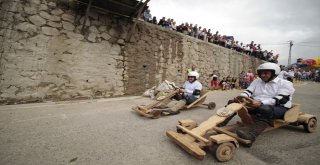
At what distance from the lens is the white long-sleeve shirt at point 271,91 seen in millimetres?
3642

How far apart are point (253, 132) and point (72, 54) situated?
6.69 meters

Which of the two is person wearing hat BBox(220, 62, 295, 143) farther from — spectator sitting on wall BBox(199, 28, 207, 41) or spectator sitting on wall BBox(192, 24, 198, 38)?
spectator sitting on wall BBox(199, 28, 207, 41)

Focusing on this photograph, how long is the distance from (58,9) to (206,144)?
7119 millimetres

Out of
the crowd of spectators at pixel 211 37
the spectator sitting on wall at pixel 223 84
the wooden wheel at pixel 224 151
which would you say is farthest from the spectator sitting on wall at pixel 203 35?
the wooden wheel at pixel 224 151

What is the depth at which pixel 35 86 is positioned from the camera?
6680 mm

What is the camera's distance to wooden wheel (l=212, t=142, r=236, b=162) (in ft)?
8.85

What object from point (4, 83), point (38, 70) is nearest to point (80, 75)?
point (38, 70)

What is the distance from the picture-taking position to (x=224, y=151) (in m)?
2.75

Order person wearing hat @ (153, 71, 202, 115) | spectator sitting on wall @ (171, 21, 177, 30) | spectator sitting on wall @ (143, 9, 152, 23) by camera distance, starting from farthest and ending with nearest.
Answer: spectator sitting on wall @ (171, 21, 177, 30), spectator sitting on wall @ (143, 9, 152, 23), person wearing hat @ (153, 71, 202, 115)

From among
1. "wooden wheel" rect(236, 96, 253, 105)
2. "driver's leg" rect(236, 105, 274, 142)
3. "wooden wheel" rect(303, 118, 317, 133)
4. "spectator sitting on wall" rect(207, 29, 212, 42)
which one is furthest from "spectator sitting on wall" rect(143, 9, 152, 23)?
"wooden wheel" rect(303, 118, 317, 133)

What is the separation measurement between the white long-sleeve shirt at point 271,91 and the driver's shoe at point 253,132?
0.48m

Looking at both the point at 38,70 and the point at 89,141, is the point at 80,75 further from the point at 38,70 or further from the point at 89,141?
the point at 89,141

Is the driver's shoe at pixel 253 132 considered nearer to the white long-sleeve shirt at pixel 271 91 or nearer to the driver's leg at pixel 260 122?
the driver's leg at pixel 260 122

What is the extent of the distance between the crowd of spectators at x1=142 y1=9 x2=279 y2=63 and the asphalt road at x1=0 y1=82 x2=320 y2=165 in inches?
304
